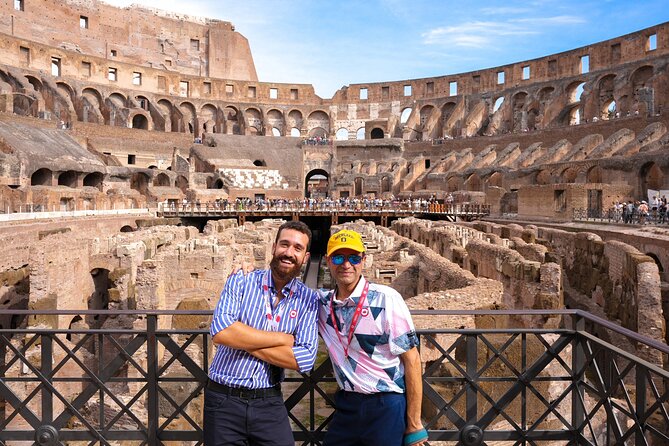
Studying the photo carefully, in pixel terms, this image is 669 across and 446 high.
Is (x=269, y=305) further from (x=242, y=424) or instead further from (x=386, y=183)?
(x=386, y=183)

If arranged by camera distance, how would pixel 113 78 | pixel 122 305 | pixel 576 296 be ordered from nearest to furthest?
1. pixel 122 305
2. pixel 576 296
3. pixel 113 78

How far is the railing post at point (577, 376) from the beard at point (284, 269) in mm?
1857

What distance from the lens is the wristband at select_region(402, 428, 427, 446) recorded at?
2.66 meters

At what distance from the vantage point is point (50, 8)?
55.5 metres

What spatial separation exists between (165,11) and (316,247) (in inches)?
1860

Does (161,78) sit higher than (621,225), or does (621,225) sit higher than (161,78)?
(161,78)

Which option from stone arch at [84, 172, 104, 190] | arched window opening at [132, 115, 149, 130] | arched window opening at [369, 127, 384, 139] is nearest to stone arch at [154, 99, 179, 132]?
arched window opening at [132, 115, 149, 130]

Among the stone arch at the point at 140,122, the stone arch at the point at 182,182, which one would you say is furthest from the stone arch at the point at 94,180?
the stone arch at the point at 140,122

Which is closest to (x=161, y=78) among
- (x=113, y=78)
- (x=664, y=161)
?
(x=113, y=78)

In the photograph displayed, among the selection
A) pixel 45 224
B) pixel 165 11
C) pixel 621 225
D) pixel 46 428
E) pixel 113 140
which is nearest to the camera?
pixel 46 428

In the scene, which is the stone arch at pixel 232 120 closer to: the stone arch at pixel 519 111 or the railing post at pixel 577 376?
the stone arch at pixel 519 111

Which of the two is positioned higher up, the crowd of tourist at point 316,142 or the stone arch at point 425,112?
the stone arch at point 425,112

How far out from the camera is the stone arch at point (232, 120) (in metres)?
60.3

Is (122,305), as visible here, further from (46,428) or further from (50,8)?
(50,8)
